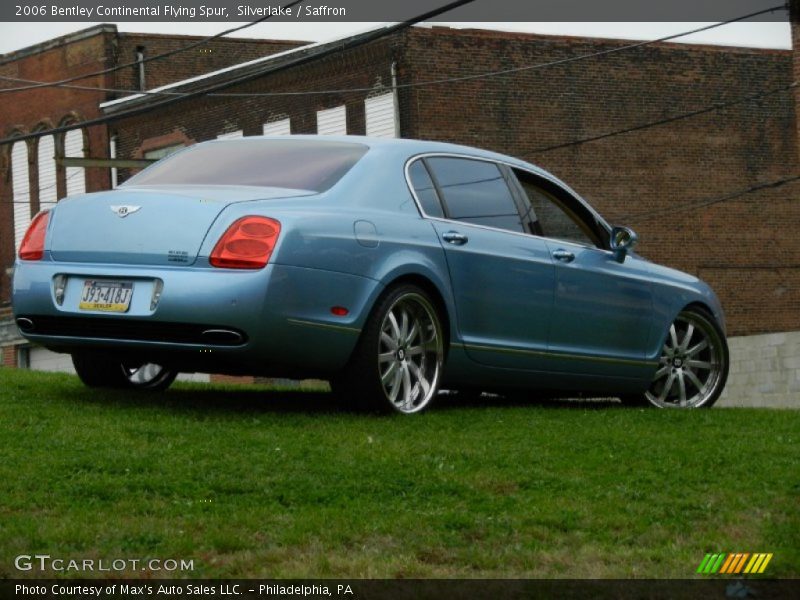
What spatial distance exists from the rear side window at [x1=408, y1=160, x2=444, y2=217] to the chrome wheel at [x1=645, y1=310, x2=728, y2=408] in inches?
87.6

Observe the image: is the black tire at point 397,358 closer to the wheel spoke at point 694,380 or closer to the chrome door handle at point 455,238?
the chrome door handle at point 455,238

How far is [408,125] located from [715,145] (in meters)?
7.41

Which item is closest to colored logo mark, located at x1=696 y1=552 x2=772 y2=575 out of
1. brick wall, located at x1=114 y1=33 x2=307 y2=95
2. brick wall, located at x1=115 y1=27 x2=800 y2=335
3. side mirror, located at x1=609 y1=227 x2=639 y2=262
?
side mirror, located at x1=609 y1=227 x2=639 y2=262

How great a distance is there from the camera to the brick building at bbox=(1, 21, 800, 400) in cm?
3475

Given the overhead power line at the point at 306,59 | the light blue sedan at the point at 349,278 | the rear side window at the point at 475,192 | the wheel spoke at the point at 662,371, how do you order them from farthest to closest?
1. the overhead power line at the point at 306,59
2. the wheel spoke at the point at 662,371
3. the rear side window at the point at 475,192
4. the light blue sedan at the point at 349,278

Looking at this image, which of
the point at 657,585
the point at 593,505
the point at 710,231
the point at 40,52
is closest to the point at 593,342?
the point at 593,505

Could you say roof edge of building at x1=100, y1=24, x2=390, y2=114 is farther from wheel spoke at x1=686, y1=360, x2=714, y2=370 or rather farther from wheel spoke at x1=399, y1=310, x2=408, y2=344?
wheel spoke at x1=399, y1=310, x2=408, y2=344

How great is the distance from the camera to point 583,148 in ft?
117

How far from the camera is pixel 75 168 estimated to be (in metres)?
41.9

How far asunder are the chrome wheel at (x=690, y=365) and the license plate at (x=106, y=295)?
3.90 m

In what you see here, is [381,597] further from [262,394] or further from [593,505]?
[262,394]

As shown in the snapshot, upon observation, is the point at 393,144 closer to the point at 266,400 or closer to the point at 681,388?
the point at 266,400

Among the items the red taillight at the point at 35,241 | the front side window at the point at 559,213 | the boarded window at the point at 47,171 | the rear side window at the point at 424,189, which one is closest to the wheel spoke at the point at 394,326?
the rear side window at the point at 424,189

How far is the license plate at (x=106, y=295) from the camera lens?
860 cm
